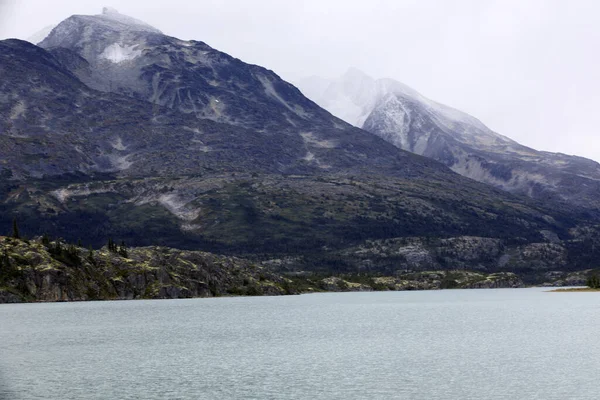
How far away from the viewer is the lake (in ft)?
258

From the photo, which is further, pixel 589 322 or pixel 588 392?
pixel 589 322

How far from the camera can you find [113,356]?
114 metres

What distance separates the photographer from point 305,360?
10569cm

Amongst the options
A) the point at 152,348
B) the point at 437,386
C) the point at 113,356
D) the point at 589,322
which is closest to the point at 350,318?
the point at 589,322

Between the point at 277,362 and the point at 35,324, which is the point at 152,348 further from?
the point at 35,324

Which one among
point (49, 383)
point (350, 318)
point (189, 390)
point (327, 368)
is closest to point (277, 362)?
point (327, 368)

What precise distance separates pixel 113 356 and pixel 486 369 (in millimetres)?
59124

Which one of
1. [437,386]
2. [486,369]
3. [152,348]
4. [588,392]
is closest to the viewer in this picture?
[588,392]

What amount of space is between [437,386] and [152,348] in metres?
62.7

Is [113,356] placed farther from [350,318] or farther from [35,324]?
[350,318]

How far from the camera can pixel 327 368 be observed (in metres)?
96.6

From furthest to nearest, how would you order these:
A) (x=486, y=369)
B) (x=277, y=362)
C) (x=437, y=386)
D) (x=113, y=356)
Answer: (x=113, y=356)
(x=277, y=362)
(x=486, y=369)
(x=437, y=386)

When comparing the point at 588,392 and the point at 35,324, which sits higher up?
the point at 588,392

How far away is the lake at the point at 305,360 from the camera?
78.6 metres
